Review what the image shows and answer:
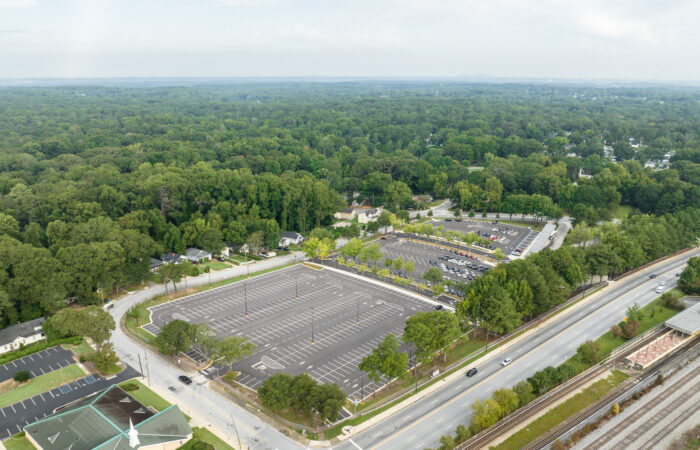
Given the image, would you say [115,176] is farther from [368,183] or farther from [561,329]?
[561,329]

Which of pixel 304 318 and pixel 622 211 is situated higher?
pixel 622 211

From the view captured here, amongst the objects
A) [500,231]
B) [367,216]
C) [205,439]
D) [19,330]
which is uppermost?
[19,330]

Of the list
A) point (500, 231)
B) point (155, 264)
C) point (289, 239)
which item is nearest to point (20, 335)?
point (155, 264)

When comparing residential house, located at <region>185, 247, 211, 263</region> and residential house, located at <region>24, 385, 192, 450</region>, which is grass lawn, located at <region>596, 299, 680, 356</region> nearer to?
residential house, located at <region>24, 385, 192, 450</region>

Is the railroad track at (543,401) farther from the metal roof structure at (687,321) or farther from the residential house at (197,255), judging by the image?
the residential house at (197,255)

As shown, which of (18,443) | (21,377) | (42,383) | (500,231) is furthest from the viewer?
(500,231)

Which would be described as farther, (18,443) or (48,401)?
(48,401)

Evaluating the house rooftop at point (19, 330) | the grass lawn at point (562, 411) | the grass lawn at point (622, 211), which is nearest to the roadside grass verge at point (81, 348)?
the house rooftop at point (19, 330)

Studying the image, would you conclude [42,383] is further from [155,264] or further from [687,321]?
[687,321]
